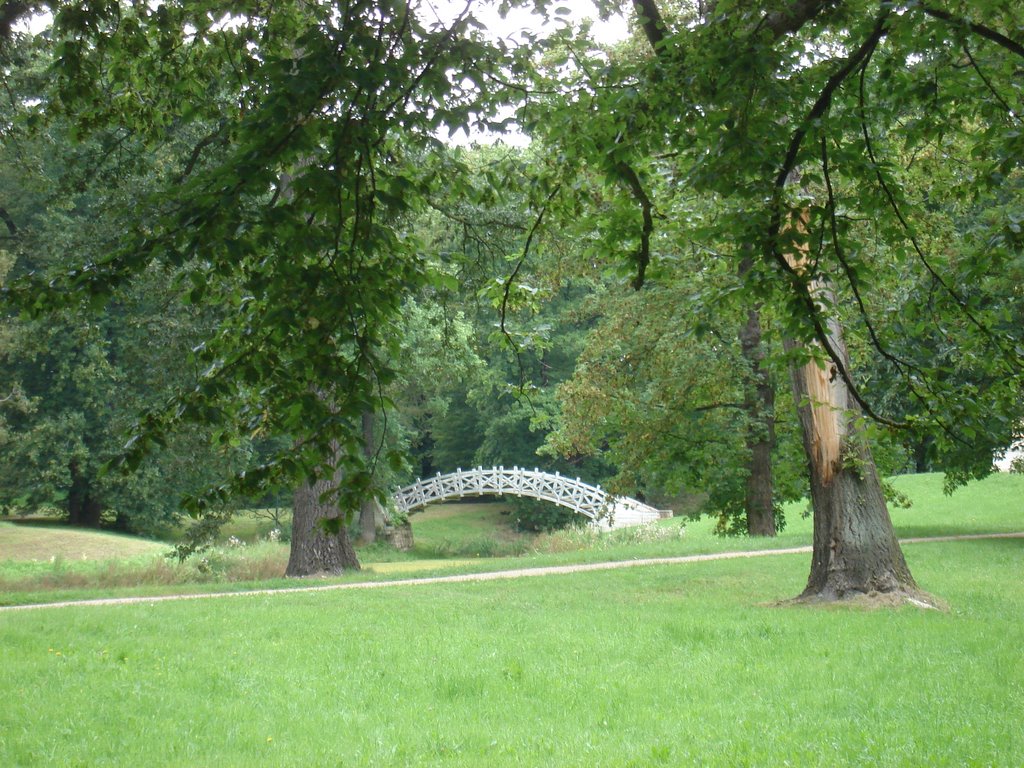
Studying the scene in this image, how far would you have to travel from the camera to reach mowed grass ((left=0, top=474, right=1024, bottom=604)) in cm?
1762

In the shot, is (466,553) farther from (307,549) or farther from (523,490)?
(307,549)

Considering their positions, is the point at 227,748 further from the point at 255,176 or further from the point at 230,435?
the point at 255,176

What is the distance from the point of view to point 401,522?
108ft

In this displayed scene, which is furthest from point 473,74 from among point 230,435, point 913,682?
point 913,682

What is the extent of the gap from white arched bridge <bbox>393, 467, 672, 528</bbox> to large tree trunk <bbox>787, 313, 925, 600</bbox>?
23.4m

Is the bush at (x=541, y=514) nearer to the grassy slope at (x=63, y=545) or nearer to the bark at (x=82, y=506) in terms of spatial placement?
the bark at (x=82, y=506)

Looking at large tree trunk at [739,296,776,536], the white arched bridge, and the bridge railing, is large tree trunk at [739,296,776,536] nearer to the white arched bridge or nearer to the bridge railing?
the white arched bridge

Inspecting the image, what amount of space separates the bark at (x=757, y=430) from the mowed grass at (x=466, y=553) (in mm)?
685

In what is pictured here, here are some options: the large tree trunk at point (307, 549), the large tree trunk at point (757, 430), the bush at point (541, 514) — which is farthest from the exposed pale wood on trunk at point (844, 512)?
the bush at point (541, 514)

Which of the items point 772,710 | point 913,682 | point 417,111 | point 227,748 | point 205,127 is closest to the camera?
point 417,111

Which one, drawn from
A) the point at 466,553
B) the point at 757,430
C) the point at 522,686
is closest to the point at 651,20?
the point at 522,686

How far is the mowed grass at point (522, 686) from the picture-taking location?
5.42 meters

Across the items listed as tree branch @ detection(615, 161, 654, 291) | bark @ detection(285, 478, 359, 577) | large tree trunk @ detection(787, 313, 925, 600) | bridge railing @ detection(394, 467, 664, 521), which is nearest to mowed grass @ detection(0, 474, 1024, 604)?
bark @ detection(285, 478, 359, 577)

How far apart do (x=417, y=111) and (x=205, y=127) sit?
36.7ft
